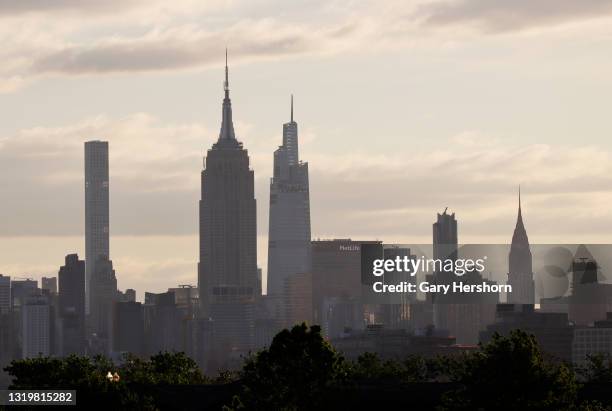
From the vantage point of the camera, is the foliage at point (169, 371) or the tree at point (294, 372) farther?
the foliage at point (169, 371)

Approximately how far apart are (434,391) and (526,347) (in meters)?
19.0

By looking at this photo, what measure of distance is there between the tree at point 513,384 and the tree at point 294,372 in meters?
13.5

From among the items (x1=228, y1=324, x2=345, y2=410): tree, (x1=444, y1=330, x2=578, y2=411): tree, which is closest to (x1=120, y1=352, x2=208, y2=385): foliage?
(x1=228, y1=324, x2=345, y2=410): tree

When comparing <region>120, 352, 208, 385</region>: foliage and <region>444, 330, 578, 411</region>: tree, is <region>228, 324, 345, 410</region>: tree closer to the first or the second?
<region>444, 330, 578, 411</region>: tree

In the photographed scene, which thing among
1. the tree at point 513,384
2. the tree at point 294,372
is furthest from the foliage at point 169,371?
the tree at point 513,384

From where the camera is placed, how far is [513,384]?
404 feet

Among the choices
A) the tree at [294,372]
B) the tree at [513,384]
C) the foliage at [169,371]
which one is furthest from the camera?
the foliage at [169,371]

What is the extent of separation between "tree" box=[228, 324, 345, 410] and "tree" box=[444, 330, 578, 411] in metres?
13.5

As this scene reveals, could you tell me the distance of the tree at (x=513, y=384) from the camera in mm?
122688

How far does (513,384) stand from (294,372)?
713 inches

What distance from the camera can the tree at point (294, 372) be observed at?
135 metres

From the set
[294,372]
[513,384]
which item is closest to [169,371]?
[294,372]

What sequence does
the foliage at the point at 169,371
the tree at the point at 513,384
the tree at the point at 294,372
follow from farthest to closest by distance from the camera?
1. the foliage at the point at 169,371
2. the tree at the point at 294,372
3. the tree at the point at 513,384

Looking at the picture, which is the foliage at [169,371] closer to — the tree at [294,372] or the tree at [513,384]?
the tree at [294,372]
